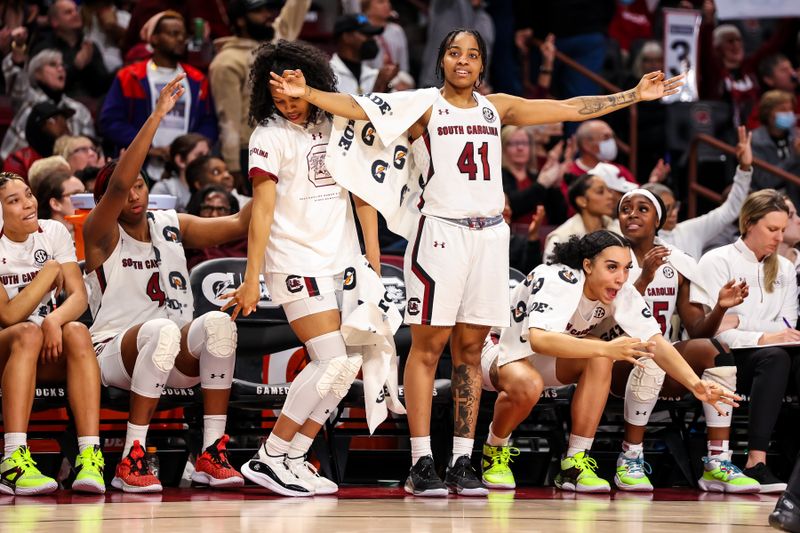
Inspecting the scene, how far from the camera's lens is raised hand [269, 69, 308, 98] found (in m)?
5.85

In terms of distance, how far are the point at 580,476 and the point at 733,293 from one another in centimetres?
126

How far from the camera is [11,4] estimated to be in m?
10.6

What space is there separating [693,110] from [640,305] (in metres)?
5.25

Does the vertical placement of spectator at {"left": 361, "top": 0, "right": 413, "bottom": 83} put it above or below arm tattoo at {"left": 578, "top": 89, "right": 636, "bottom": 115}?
above

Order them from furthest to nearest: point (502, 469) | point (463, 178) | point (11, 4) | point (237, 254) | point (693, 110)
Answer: point (693, 110) < point (11, 4) < point (237, 254) < point (502, 469) < point (463, 178)

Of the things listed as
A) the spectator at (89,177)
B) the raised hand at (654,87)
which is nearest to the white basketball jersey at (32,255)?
the spectator at (89,177)

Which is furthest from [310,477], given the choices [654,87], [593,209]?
[593,209]

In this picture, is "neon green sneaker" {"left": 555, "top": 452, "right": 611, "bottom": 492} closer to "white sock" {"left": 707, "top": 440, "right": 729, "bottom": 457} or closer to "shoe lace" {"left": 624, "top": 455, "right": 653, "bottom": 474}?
"shoe lace" {"left": 624, "top": 455, "right": 653, "bottom": 474}

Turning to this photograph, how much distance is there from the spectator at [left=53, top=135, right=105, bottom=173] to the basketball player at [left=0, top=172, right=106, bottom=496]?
6.28 feet

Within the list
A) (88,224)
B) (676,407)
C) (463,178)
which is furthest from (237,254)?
(676,407)

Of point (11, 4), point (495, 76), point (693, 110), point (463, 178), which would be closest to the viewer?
point (463, 178)

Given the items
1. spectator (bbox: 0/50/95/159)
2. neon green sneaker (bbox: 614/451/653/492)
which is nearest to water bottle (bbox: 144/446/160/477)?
neon green sneaker (bbox: 614/451/653/492)

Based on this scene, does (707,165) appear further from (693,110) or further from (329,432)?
(329,432)

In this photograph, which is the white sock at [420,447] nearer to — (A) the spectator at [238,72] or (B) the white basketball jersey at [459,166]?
(B) the white basketball jersey at [459,166]
